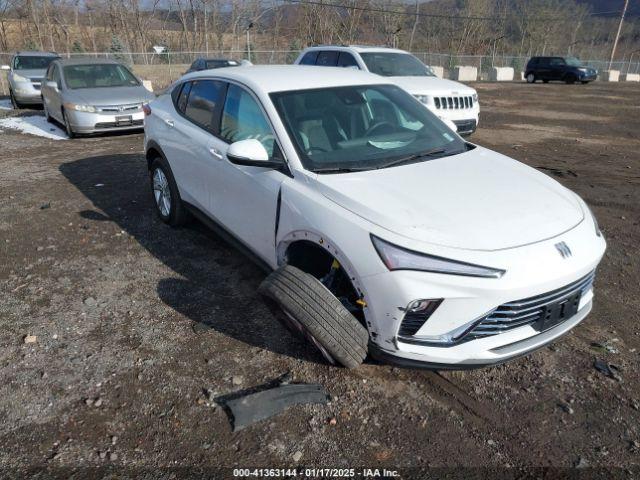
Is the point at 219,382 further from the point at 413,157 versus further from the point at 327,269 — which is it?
the point at 413,157

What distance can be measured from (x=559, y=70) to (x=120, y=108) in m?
28.2

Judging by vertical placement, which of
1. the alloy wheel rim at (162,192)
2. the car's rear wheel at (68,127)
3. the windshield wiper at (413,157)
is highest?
the windshield wiper at (413,157)

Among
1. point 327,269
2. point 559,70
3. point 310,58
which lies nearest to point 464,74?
point 559,70

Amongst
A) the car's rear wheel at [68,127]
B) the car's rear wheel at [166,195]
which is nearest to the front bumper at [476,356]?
the car's rear wheel at [166,195]

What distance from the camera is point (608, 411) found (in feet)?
8.94

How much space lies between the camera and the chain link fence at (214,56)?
86.3 ft

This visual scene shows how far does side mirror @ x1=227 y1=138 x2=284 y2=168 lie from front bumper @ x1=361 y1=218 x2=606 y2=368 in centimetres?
111

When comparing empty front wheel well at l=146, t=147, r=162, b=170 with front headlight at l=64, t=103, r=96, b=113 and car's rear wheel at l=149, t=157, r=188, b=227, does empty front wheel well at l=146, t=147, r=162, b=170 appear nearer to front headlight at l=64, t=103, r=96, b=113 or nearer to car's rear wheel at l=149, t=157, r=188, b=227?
car's rear wheel at l=149, t=157, r=188, b=227

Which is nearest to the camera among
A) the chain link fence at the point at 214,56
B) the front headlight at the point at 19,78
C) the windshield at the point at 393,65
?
the windshield at the point at 393,65

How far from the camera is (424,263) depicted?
242cm

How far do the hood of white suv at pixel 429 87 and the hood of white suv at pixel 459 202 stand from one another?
19.3 feet

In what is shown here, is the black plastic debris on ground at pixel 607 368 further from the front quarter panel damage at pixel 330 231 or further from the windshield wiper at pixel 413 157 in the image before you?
the windshield wiper at pixel 413 157

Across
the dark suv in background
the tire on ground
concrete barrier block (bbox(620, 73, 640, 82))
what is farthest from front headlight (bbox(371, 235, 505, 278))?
concrete barrier block (bbox(620, 73, 640, 82))

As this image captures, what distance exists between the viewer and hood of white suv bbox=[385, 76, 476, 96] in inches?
348
